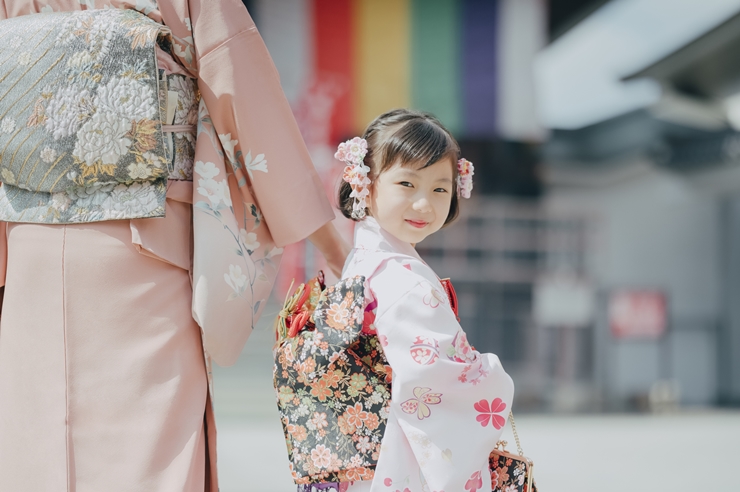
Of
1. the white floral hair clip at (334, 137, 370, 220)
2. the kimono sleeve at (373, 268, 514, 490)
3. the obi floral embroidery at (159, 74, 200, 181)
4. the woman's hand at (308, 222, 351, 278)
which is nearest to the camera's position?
the kimono sleeve at (373, 268, 514, 490)

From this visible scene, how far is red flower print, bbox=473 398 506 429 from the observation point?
60.3 inches


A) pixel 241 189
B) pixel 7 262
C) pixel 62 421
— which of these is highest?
pixel 241 189

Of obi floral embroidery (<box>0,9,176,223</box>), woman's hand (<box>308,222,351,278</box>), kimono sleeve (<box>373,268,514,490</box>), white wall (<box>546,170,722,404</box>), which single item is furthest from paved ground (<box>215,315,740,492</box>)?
obi floral embroidery (<box>0,9,176,223</box>)

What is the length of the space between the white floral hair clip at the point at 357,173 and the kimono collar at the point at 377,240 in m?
0.03

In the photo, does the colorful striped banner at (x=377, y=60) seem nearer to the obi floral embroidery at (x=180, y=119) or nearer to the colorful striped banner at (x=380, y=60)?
the colorful striped banner at (x=380, y=60)

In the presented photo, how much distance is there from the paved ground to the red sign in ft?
2.77

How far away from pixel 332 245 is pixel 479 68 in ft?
14.2

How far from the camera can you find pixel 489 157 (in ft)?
21.0

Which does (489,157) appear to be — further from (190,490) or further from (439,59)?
(190,490)

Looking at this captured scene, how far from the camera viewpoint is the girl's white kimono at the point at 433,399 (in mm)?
1486

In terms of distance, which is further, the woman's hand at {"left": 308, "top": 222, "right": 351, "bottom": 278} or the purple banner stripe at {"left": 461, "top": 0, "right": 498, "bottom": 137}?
the purple banner stripe at {"left": 461, "top": 0, "right": 498, "bottom": 137}

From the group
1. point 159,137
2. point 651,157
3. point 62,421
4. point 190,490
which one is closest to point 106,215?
point 159,137

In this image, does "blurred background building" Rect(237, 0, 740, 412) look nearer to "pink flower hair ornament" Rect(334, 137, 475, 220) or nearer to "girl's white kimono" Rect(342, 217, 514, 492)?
"pink flower hair ornament" Rect(334, 137, 475, 220)

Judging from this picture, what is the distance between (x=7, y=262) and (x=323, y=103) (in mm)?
4310
